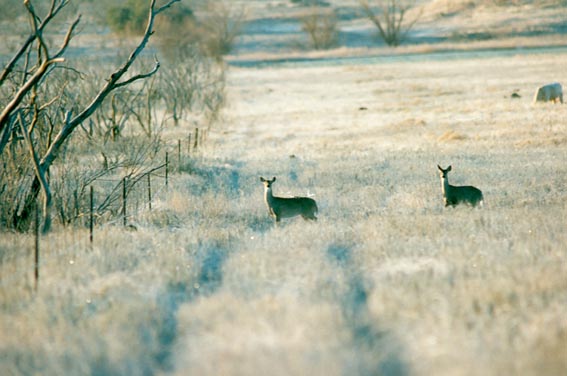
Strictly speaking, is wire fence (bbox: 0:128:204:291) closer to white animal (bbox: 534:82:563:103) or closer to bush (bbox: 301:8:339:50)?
white animal (bbox: 534:82:563:103)

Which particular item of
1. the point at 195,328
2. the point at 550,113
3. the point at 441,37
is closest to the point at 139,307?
the point at 195,328

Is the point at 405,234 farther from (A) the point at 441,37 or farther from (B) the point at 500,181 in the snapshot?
(A) the point at 441,37

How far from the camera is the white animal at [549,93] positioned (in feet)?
99.1

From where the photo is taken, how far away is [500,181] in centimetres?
1505

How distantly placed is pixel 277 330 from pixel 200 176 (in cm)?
1118

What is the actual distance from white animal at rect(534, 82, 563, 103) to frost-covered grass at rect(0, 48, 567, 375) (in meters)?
13.6

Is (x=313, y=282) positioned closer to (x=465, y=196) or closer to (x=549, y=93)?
(x=465, y=196)

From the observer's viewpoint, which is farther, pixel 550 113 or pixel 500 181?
pixel 550 113

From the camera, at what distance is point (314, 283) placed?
762 cm

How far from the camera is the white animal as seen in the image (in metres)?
30.2

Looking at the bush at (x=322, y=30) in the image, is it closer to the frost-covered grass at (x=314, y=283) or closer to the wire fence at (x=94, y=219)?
the wire fence at (x=94, y=219)

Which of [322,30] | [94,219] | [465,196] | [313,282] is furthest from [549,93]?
[322,30]

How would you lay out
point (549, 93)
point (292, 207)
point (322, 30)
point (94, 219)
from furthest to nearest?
point (322, 30) → point (549, 93) → point (94, 219) → point (292, 207)

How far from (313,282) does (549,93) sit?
25182mm
